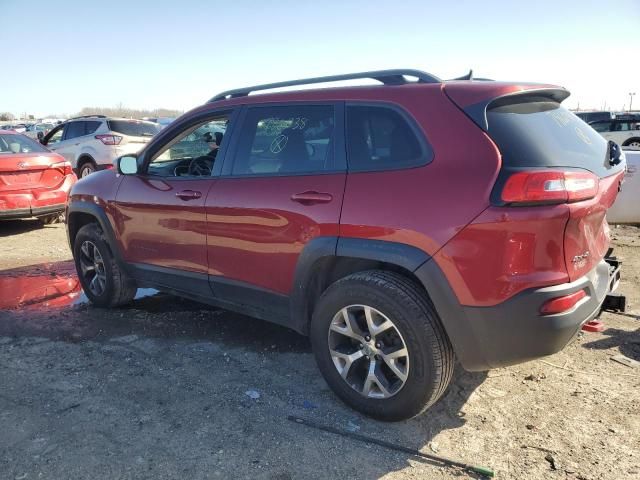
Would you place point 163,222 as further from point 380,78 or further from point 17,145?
point 17,145

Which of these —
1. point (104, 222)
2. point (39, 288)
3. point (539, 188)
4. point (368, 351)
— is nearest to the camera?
point (539, 188)

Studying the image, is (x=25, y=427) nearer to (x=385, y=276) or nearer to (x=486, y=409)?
(x=385, y=276)

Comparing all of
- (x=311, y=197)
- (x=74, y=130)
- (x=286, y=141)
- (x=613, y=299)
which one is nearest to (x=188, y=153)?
(x=286, y=141)

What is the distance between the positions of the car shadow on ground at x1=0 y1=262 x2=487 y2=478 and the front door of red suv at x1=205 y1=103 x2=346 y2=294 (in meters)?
0.62

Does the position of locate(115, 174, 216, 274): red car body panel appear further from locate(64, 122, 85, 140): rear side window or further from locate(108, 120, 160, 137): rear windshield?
locate(64, 122, 85, 140): rear side window

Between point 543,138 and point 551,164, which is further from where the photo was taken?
point 543,138

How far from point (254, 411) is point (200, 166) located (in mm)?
1940

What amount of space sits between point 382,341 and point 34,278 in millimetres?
4695

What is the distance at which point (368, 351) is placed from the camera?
3004mm

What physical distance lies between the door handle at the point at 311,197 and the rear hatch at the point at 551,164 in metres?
0.89

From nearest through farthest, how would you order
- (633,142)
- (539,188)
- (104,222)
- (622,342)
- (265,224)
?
(539,188) → (265,224) → (622,342) → (104,222) → (633,142)

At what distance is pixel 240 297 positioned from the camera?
3730 millimetres

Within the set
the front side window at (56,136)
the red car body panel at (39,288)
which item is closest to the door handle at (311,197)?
the red car body panel at (39,288)

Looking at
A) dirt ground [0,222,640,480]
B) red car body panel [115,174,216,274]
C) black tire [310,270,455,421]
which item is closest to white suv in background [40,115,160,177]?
red car body panel [115,174,216,274]
